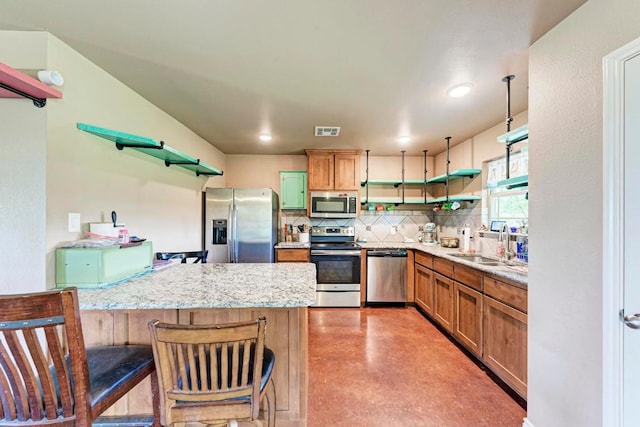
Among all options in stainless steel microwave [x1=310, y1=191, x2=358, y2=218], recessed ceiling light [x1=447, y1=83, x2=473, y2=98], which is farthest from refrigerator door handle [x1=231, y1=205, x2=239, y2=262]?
recessed ceiling light [x1=447, y1=83, x2=473, y2=98]

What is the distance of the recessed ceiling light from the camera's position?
2051 mm

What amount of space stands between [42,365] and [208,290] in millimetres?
654

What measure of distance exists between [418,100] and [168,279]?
2.45 metres

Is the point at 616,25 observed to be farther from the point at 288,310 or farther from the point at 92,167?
the point at 92,167

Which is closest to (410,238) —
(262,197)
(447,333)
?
(447,333)

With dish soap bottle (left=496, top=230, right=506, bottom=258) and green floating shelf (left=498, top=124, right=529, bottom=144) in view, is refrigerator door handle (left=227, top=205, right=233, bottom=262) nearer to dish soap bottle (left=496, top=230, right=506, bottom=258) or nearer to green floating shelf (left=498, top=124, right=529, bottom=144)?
green floating shelf (left=498, top=124, right=529, bottom=144)

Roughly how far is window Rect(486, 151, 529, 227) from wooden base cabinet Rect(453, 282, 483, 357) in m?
0.95

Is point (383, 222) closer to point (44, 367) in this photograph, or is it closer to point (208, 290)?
point (208, 290)

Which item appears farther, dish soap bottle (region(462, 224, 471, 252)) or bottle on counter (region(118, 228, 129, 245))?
dish soap bottle (region(462, 224, 471, 252))

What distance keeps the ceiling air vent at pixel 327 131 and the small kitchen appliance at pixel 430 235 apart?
7.18 feet

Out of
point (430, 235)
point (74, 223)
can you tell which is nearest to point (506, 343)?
point (430, 235)

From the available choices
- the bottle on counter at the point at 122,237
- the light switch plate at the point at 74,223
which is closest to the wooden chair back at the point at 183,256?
Result: the bottle on counter at the point at 122,237

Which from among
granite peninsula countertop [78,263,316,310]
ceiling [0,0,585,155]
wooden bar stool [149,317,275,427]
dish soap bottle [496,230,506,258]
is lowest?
wooden bar stool [149,317,275,427]

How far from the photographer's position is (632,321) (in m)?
1.03
